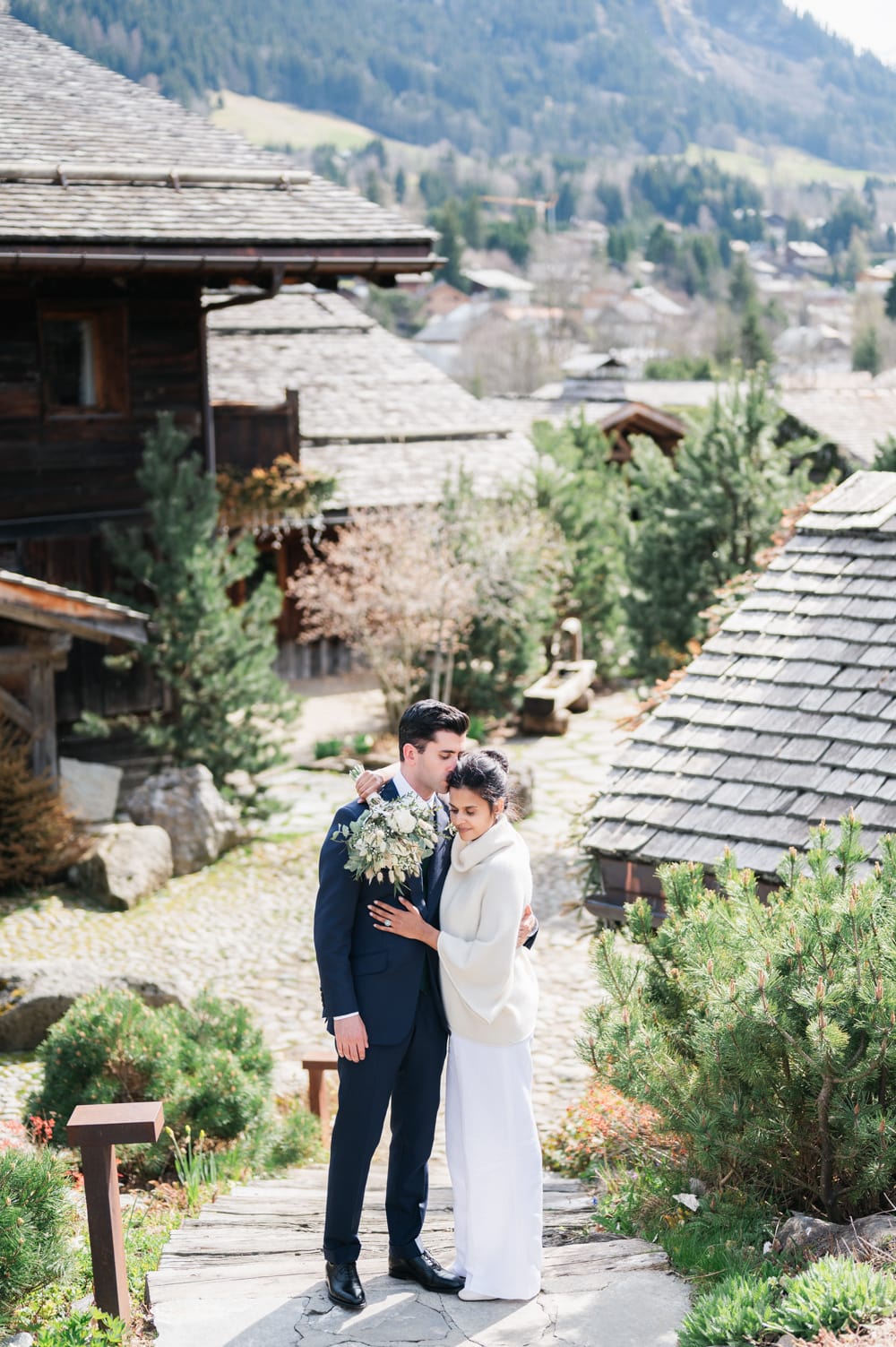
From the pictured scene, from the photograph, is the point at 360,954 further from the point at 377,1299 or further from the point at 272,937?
the point at 272,937

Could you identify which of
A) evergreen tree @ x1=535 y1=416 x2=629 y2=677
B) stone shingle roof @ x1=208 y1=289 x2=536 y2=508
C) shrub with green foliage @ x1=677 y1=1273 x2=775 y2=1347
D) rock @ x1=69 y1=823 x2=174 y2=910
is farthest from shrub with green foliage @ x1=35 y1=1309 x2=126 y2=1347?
evergreen tree @ x1=535 y1=416 x2=629 y2=677

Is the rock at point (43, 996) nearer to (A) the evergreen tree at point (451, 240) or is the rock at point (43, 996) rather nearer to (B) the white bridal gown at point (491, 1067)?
(B) the white bridal gown at point (491, 1067)

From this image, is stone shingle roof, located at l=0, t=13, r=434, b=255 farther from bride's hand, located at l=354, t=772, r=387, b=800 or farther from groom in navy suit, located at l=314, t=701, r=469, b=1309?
groom in navy suit, located at l=314, t=701, r=469, b=1309

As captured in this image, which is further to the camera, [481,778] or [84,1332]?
[481,778]

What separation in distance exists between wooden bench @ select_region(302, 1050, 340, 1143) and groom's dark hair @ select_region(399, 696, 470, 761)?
3352 millimetres

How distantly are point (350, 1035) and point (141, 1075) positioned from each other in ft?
9.19

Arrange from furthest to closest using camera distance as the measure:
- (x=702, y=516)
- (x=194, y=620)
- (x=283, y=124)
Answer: (x=283, y=124) < (x=702, y=516) < (x=194, y=620)

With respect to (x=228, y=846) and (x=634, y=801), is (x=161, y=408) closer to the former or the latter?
(x=228, y=846)

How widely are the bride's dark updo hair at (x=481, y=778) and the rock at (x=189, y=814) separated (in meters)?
8.83

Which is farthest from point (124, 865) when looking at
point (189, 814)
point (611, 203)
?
point (611, 203)

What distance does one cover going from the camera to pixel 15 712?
1226cm

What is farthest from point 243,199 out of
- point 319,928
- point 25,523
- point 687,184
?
point 687,184

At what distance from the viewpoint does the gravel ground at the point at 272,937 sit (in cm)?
943

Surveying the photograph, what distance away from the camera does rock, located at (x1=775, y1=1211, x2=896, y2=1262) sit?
4098 millimetres
